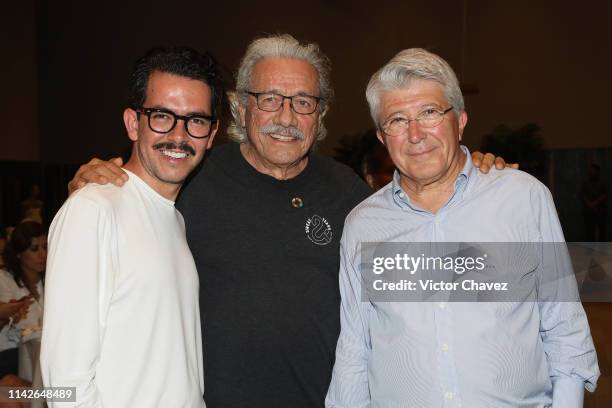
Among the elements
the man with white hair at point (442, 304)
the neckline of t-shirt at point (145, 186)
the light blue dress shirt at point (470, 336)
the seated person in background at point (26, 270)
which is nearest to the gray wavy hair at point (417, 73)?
the man with white hair at point (442, 304)

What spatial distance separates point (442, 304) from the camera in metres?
1.90

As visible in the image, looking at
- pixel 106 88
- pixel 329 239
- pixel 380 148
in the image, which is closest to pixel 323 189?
pixel 329 239

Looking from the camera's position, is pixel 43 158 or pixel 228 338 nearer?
pixel 228 338

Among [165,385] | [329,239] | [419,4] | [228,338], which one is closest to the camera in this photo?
[165,385]

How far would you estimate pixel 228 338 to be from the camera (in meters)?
2.21

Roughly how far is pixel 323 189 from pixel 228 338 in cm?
72

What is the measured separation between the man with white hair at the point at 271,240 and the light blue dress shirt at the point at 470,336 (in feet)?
0.75

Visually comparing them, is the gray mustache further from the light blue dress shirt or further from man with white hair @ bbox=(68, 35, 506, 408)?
the light blue dress shirt

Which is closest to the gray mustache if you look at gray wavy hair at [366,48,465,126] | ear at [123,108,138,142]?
gray wavy hair at [366,48,465,126]

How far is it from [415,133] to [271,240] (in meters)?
0.69

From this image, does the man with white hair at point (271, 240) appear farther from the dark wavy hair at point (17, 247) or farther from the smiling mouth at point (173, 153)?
the dark wavy hair at point (17, 247)

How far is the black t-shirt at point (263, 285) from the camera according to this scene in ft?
7.23

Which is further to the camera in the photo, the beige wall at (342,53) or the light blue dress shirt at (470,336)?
the beige wall at (342,53)

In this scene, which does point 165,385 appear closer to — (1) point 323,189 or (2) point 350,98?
(1) point 323,189
